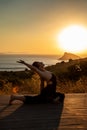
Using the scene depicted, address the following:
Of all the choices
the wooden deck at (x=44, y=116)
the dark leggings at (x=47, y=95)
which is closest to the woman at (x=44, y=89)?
the dark leggings at (x=47, y=95)

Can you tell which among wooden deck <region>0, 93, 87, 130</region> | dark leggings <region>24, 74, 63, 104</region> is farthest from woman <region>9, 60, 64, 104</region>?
wooden deck <region>0, 93, 87, 130</region>

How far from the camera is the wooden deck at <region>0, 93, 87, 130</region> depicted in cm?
558

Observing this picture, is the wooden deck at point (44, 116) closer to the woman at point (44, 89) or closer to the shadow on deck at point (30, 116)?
the shadow on deck at point (30, 116)

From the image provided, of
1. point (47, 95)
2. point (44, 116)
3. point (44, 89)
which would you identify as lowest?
point (44, 116)

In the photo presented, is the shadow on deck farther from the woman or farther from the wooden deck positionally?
the woman

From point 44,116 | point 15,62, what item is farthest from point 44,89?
point 15,62

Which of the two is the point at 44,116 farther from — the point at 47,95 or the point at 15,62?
the point at 15,62

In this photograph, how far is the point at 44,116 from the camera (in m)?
6.45

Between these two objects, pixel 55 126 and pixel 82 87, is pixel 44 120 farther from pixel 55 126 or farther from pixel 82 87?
pixel 82 87

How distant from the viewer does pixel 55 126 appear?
5582mm

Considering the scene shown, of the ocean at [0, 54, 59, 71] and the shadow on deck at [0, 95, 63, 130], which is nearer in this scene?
the shadow on deck at [0, 95, 63, 130]

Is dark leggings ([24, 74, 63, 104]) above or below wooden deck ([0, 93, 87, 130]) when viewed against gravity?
above

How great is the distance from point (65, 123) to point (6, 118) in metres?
1.06

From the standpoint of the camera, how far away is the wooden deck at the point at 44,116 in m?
5.58
